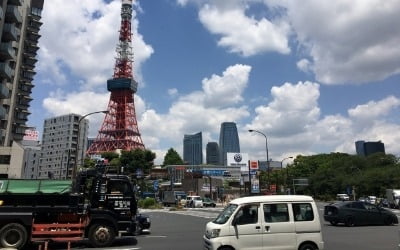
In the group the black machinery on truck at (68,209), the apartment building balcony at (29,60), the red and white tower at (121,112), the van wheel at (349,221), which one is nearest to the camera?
the black machinery on truck at (68,209)

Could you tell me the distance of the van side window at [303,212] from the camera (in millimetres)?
11461

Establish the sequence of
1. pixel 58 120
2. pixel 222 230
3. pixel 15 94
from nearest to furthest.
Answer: pixel 222 230, pixel 15 94, pixel 58 120

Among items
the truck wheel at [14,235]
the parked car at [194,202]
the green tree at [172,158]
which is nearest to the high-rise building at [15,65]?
the parked car at [194,202]

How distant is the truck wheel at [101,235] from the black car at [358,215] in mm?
15171

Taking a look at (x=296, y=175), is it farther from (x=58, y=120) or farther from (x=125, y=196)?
(x=125, y=196)

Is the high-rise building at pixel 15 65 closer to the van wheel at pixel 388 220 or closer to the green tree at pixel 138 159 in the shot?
the green tree at pixel 138 159

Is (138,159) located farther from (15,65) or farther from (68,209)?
(68,209)

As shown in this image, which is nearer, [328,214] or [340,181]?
[328,214]

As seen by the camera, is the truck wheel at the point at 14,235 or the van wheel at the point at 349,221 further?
the van wheel at the point at 349,221

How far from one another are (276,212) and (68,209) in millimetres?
7992

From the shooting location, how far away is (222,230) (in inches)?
432

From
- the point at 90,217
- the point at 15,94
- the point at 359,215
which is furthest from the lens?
the point at 15,94

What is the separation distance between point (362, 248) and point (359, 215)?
10.9 meters

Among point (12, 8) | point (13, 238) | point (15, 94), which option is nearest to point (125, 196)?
point (13, 238)
